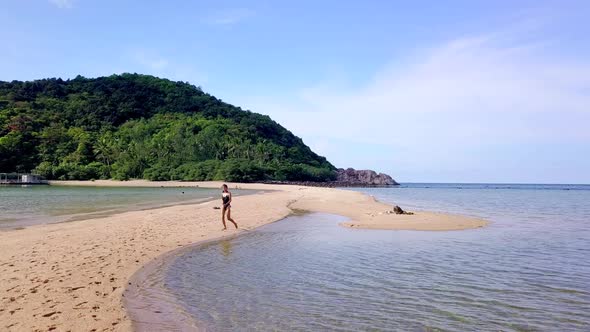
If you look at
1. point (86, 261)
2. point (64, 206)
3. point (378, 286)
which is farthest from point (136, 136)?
point (378, 286)

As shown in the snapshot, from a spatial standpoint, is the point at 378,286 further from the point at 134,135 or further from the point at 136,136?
the point at 134,135

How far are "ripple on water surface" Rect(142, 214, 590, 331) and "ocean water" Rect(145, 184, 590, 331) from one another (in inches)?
0.9

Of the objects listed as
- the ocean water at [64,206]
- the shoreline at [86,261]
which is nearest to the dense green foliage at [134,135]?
the ocean water at [64,206]

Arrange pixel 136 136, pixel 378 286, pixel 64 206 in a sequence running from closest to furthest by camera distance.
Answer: pixel 378 286 → pixel 64 206 → pixel 136 136

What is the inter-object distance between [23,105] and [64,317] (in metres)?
163

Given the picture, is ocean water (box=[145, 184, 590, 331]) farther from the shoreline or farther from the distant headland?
the distant headland

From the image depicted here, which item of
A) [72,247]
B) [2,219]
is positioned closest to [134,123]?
[2,219]

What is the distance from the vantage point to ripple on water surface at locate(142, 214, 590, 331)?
700 centimetres

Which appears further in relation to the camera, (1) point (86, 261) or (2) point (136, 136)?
(2) point (136, 136)

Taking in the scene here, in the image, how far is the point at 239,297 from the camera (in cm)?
834

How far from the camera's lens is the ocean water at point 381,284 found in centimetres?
700

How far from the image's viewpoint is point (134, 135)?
13975 centimetres

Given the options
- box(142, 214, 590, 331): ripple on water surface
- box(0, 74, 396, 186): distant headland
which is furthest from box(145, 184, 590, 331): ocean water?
box(0, 74, 396, 186): distant headland

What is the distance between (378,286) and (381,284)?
200 mm
